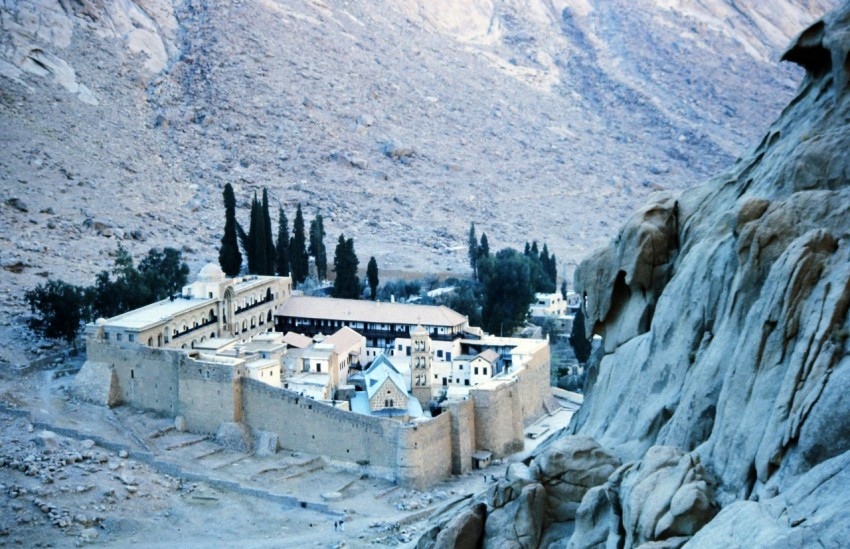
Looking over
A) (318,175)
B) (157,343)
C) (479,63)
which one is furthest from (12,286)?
(479,63)

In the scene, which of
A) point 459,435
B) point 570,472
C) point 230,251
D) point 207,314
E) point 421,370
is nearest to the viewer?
point 570,472

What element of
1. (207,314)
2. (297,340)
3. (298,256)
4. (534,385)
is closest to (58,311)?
(207,314)

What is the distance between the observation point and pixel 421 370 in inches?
1959

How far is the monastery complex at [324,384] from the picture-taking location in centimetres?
4550

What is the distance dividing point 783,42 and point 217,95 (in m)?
80.9

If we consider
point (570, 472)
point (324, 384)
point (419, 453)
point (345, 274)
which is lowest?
point (419, 453)

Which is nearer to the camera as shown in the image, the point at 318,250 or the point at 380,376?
the point at 380,376

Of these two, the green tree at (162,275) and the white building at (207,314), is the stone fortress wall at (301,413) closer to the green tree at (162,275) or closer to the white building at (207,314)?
the white building at (207,314)

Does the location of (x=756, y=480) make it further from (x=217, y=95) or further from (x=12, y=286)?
(x=217, y=95)

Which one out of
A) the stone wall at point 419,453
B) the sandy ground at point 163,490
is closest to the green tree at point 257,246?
the sandy ground at point 163,490

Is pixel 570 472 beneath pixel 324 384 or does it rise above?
above

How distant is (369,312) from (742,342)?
127ft

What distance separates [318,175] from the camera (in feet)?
342

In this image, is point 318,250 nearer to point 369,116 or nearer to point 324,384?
point 324,384
